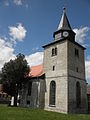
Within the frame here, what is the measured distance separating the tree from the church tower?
490 cm

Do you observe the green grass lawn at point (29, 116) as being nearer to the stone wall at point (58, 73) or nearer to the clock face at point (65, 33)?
the stone wall at point (58, 73)

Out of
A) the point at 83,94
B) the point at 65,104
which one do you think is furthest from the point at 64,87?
the point at 83,94

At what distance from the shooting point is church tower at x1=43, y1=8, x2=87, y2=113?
2536 centimetres

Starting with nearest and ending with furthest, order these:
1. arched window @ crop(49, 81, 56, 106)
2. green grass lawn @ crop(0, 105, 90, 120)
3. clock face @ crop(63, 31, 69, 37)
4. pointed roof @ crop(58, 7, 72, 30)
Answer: green grass lawn @ crop(0, 105, 90, 120), arched window @ crop(49, 81, 56, 106), clock face @ crop(63, 31, 69, 37), pointed roof @ crop(58, 7, 72, 30)

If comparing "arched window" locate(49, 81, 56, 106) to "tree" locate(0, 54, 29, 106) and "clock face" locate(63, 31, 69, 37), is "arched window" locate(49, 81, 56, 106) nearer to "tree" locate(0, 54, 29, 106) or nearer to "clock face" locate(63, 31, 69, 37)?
"tree" locate(0, 54, 29, 106)

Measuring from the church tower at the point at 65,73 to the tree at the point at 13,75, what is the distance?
490 cm

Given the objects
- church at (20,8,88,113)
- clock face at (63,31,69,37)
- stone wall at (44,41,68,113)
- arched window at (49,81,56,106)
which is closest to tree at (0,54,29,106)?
church at (20,8,88,113)

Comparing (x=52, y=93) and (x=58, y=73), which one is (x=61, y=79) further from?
(x=52, y=93)

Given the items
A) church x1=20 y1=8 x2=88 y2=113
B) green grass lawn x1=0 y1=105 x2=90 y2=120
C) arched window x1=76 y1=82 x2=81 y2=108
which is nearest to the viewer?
green grass lawn x1=0 y1=105 x2=90 y2=120

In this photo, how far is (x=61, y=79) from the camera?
26344 millimetres

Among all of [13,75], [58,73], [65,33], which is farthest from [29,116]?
[65,33]

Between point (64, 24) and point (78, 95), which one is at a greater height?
point (64, 24)

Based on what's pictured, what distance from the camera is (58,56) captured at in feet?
93.0

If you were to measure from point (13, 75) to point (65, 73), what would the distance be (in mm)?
10374
